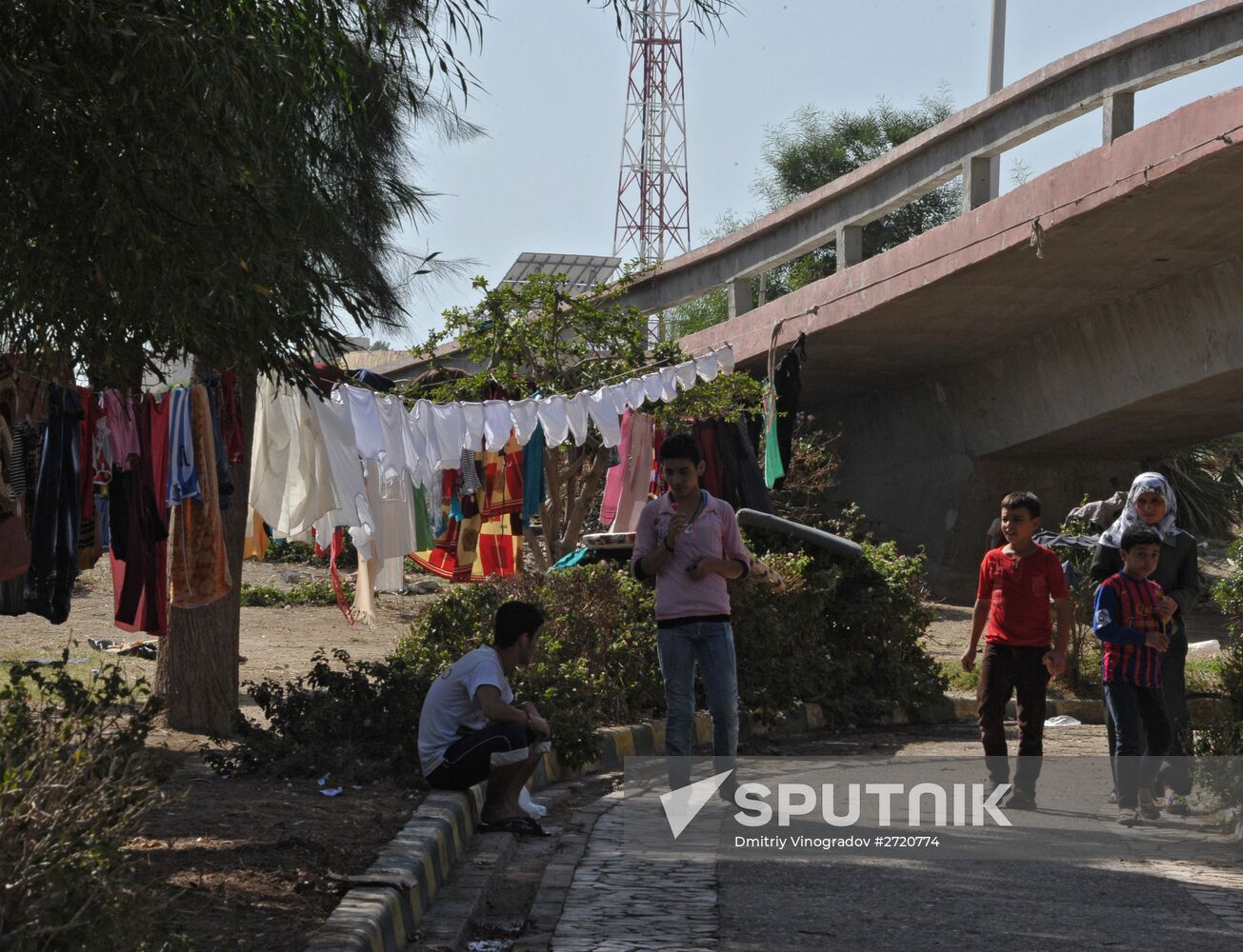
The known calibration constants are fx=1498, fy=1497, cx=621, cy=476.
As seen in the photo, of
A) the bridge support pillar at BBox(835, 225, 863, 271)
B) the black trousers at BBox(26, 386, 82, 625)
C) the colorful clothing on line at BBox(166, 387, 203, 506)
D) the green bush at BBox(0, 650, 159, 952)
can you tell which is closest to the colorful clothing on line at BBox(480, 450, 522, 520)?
the colorful clothing on line at BBox(166, 387, 203, 506)

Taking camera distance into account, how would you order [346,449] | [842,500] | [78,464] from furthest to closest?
[842,500] < [346,449] < [78,464]

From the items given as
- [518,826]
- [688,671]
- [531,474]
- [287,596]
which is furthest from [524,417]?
[287,596]

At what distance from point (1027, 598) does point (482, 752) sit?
3.00m

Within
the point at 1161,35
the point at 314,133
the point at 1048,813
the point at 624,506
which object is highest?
the point at 1161,35

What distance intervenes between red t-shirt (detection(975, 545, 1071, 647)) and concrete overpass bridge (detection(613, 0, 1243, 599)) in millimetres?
5118

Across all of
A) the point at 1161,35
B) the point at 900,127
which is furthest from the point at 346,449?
the point at 900,127

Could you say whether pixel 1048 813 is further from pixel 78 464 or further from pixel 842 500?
pixel 842 500

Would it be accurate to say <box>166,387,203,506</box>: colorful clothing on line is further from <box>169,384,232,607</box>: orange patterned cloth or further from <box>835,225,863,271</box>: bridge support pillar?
<box>835,225,863,271</box>: bridge support pillar

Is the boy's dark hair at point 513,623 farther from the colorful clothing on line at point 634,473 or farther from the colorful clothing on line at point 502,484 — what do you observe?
the colorful clothing on line at point 634,473

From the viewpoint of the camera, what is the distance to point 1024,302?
54.0ft

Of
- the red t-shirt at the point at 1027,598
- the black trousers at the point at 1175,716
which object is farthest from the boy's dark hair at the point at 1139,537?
the black trousers at the point at 1175,716

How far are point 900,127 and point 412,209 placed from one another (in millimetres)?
27610

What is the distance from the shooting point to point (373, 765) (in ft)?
25.2

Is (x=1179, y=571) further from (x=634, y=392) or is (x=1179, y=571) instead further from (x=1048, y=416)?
(x=1048, y=416)
